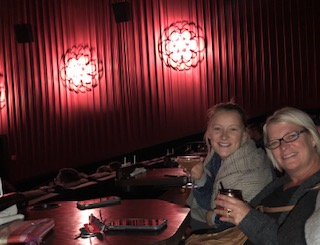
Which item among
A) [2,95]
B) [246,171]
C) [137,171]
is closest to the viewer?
[246,171]

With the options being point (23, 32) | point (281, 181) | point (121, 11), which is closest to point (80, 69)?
point (23, 32)

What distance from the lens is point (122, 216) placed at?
6.15 ft

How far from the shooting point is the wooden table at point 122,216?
1549 millimetres

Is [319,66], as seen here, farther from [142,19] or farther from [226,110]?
[226,110]

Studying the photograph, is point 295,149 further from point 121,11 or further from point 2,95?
point 2,95

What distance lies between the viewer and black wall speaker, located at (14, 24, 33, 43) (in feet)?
25.1

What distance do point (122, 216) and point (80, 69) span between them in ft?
21.5

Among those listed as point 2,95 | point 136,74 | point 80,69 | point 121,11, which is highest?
point 121,11

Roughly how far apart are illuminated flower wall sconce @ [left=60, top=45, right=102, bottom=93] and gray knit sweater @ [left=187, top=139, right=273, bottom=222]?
6163mm

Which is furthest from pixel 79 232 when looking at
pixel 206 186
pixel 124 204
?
pixel 206 186

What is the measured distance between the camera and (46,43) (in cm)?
814

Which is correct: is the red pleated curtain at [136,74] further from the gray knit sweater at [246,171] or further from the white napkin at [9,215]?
the white napkin at [9,215]

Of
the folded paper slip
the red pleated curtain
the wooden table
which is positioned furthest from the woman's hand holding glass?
the red pleated curtain

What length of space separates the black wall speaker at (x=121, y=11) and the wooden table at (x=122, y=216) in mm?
5674
